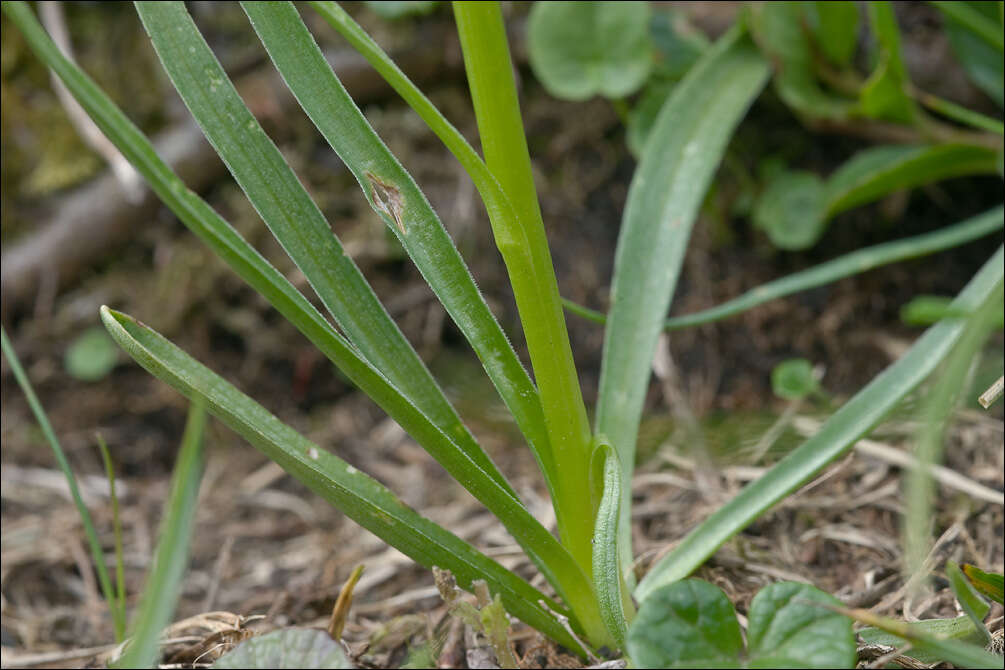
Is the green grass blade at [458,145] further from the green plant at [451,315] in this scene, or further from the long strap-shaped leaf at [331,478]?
the long strap-shaped leaf at [331,478]

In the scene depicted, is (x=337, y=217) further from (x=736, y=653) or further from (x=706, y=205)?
(x=736, y=653)

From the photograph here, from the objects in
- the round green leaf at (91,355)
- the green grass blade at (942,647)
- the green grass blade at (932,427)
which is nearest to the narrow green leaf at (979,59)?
the green grass blade at (932,427)

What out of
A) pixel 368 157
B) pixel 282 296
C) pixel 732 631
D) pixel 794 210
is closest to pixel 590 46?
pixel 794 210

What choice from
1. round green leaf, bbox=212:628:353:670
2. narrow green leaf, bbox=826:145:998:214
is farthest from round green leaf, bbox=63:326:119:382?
narrow green leaf, bbox=826:145:998:214

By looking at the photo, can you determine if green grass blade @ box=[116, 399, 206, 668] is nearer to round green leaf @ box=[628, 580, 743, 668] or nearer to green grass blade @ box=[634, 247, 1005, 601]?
round green leaf @ box=[628, 580, 743, 668]

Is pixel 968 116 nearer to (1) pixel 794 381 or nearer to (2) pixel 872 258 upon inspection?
(2) pixel 872 258

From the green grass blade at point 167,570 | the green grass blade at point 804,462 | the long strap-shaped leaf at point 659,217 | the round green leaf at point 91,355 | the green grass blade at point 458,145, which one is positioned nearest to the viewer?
the green grass blade at point 167,570
